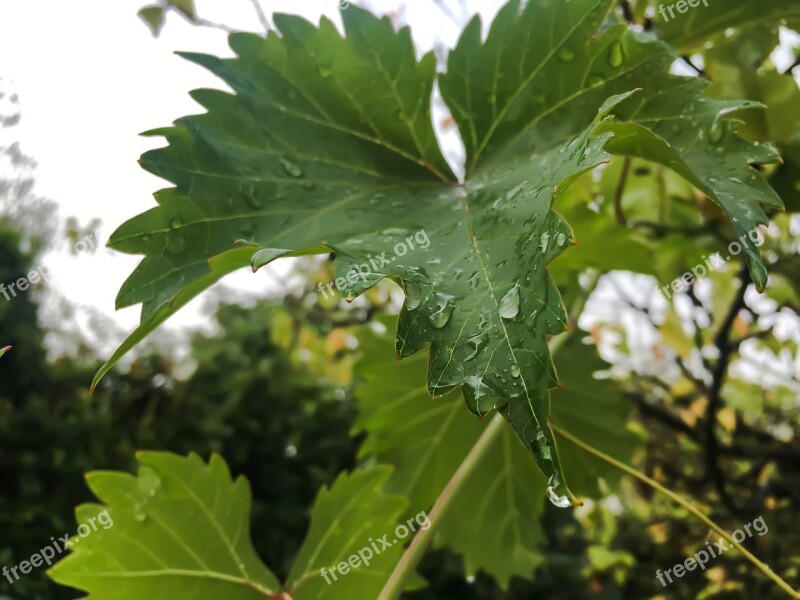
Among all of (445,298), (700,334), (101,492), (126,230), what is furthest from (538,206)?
(700,334)

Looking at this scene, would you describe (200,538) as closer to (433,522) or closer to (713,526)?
(433,522)

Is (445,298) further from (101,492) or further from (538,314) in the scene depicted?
(101,492)

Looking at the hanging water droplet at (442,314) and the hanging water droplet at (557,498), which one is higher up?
the hanging water droplet at (442,314)

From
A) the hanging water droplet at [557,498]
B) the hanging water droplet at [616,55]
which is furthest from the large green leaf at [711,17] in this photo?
the hanging water droplet at [557,498]

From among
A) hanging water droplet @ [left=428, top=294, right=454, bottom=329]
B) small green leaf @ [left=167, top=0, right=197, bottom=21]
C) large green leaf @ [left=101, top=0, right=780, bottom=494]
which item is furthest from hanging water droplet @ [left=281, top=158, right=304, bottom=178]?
small green leaf @ [left=167, top=0, right=197, bottom=21]

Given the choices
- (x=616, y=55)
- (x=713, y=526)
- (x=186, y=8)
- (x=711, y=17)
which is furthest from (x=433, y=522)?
(x=186, y=8)

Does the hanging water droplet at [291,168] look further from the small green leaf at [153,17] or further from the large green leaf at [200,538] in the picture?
the small green leaf at [153,17]
